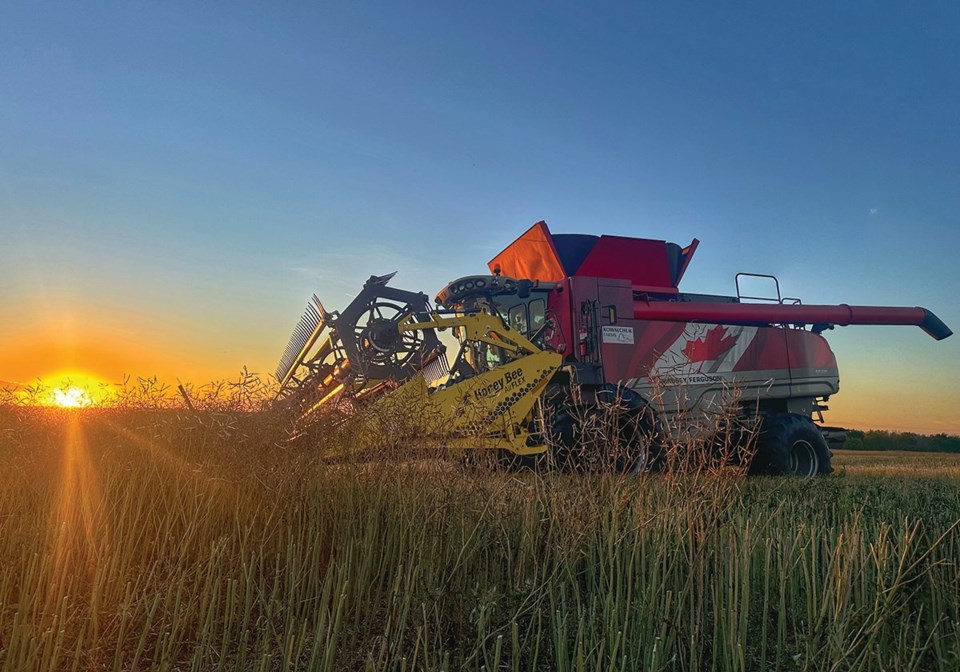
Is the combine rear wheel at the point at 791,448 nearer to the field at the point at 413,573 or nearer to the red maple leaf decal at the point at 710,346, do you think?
the red maple leaf decal at the point at 710,346

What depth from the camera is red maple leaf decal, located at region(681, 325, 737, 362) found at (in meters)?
8.47

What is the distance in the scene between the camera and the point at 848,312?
10242 millimetres

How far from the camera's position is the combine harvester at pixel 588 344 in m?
6.61

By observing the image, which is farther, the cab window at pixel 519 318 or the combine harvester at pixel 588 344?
the cab window at pixel 519 318

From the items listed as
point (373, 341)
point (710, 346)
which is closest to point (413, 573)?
point (373, 341)

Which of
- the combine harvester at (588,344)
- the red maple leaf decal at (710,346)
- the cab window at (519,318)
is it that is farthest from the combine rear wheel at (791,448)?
the cab window at (519,318)

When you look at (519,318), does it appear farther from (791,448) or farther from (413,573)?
(413,573)

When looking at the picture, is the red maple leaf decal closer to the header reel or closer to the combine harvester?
the combine harvester

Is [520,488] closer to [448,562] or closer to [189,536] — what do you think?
[448,562]

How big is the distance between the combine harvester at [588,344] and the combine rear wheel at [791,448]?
18mm

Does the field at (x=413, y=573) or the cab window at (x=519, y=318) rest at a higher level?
the cab window at (x=519, y=318)

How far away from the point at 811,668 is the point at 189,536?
2543 millimetres

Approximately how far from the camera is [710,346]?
28.4 ft

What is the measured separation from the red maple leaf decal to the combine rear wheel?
3.36ft
